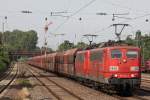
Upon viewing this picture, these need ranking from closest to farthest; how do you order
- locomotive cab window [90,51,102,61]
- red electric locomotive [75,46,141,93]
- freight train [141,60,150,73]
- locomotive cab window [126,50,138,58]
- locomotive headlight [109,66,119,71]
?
red electric locomotive [75,46,141,93]
locomotive headlight [109,66,119,71]
locomotive cab window [126,50,138,58]
locomotive cab window [90,51,102,61]
freight train [141,60,150,73]

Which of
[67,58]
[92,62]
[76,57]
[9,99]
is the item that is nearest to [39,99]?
[9,99]

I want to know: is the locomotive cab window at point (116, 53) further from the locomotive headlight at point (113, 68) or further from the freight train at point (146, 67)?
the freight train at point (146, 67)

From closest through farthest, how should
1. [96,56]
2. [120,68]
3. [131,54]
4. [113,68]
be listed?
[120,68], [113,68], [131,54], [96,56]

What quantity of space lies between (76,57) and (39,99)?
15668 mm

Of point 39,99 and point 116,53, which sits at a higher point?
point 116,53

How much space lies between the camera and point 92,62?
31.3 m

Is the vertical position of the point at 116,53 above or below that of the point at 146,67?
above

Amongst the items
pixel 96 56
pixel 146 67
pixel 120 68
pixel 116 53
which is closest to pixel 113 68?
pixel 120 68

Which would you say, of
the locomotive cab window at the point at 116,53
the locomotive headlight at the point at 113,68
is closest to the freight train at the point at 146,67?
the locomotive cab window at the point at 116,53

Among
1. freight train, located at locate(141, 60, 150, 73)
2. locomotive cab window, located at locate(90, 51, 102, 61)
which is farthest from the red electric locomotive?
freight train, located at locate(141, 60, 150, 73)

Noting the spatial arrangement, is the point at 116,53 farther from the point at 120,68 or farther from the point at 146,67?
the point at 146,67

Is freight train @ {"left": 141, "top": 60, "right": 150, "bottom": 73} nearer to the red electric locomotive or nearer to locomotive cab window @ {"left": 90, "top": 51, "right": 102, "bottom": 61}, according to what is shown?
locomotive cab window @ {"left": 90, "top": 51, "right": 102, "bottom": 61}

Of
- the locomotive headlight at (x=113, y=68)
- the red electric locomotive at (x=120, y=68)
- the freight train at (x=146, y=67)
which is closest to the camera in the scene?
the red electric locomotive at (x=120, y=68)

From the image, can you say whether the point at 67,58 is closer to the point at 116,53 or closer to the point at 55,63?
the point at 55,63
